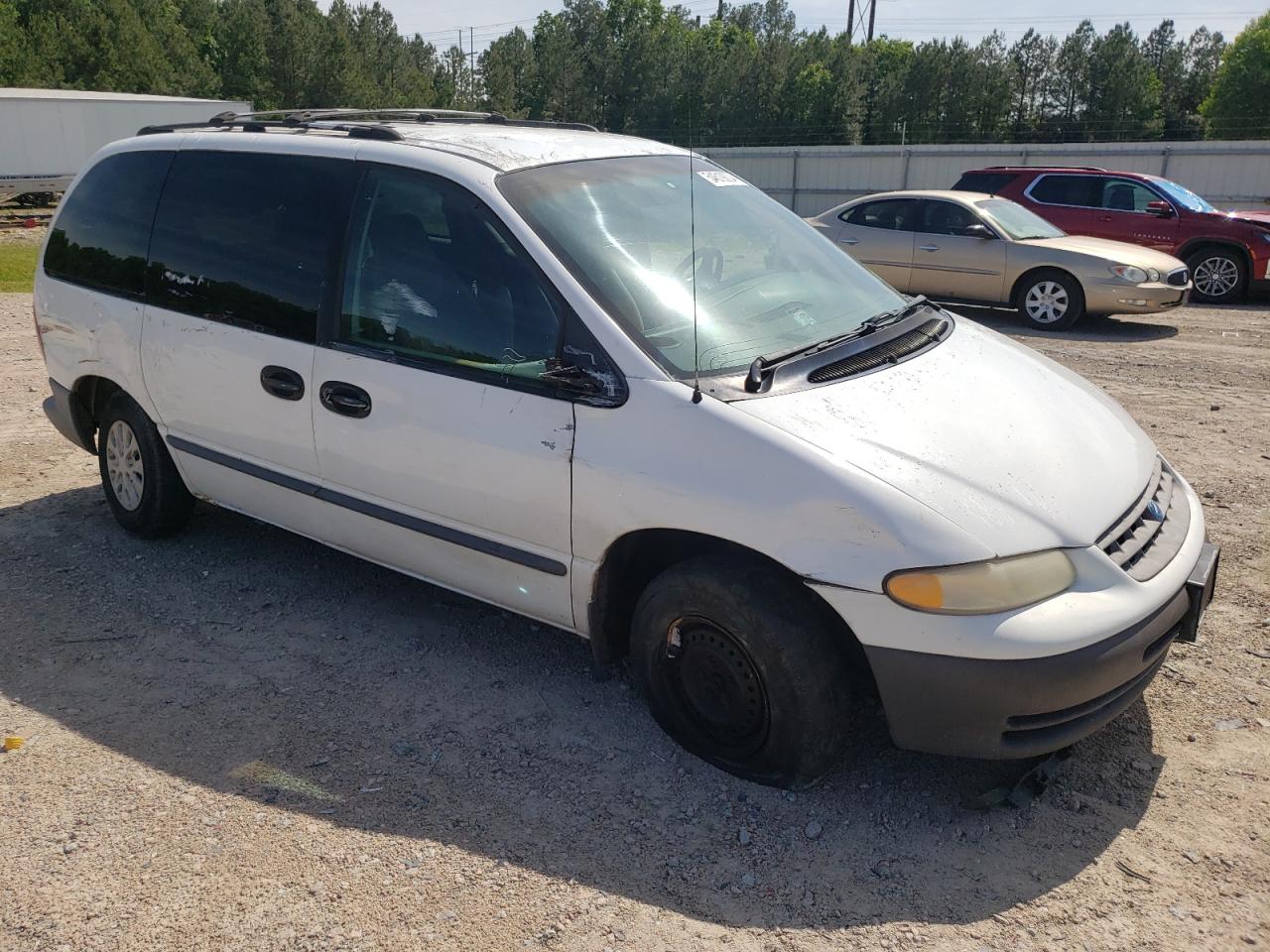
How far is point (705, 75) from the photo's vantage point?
4919 cm

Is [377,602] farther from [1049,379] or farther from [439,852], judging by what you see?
[1049,379]

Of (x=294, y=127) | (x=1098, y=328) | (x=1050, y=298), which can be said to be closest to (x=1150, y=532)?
(x=294, y=127)

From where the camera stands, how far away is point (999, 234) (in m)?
11.5

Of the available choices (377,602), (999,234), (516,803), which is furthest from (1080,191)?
(516,803)

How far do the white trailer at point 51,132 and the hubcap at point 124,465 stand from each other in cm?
2371

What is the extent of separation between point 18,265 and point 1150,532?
61.3 feet

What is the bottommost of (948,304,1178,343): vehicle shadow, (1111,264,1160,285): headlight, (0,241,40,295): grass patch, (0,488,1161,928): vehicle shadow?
(0,241,40,295): grass patch

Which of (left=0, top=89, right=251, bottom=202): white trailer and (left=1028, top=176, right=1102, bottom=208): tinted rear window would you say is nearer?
(left=1028, top=176, right=1102, bottom=208): tinted rear window

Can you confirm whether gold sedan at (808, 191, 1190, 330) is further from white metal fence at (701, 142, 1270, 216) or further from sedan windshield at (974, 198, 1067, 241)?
white metal fence at (701, 142, 1270, 216)

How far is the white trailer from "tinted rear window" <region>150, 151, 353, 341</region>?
2411 centimetres

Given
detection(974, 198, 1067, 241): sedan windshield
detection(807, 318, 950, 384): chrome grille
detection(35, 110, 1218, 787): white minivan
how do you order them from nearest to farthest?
detection(35, 110, 1218, 787): white minivan, detection(807, 318, 950, 384): chrome grille, detection(974, 198, 1067, 241): sedan windshield

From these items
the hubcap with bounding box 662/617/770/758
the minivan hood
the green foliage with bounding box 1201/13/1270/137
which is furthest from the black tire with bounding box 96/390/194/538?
the green foliage with bounding box 1201/13/1270/137

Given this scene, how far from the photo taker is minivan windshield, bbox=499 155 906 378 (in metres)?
3.34

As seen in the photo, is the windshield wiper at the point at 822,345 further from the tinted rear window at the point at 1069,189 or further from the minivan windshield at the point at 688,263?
the tinted rear window at the point at 1069,189
